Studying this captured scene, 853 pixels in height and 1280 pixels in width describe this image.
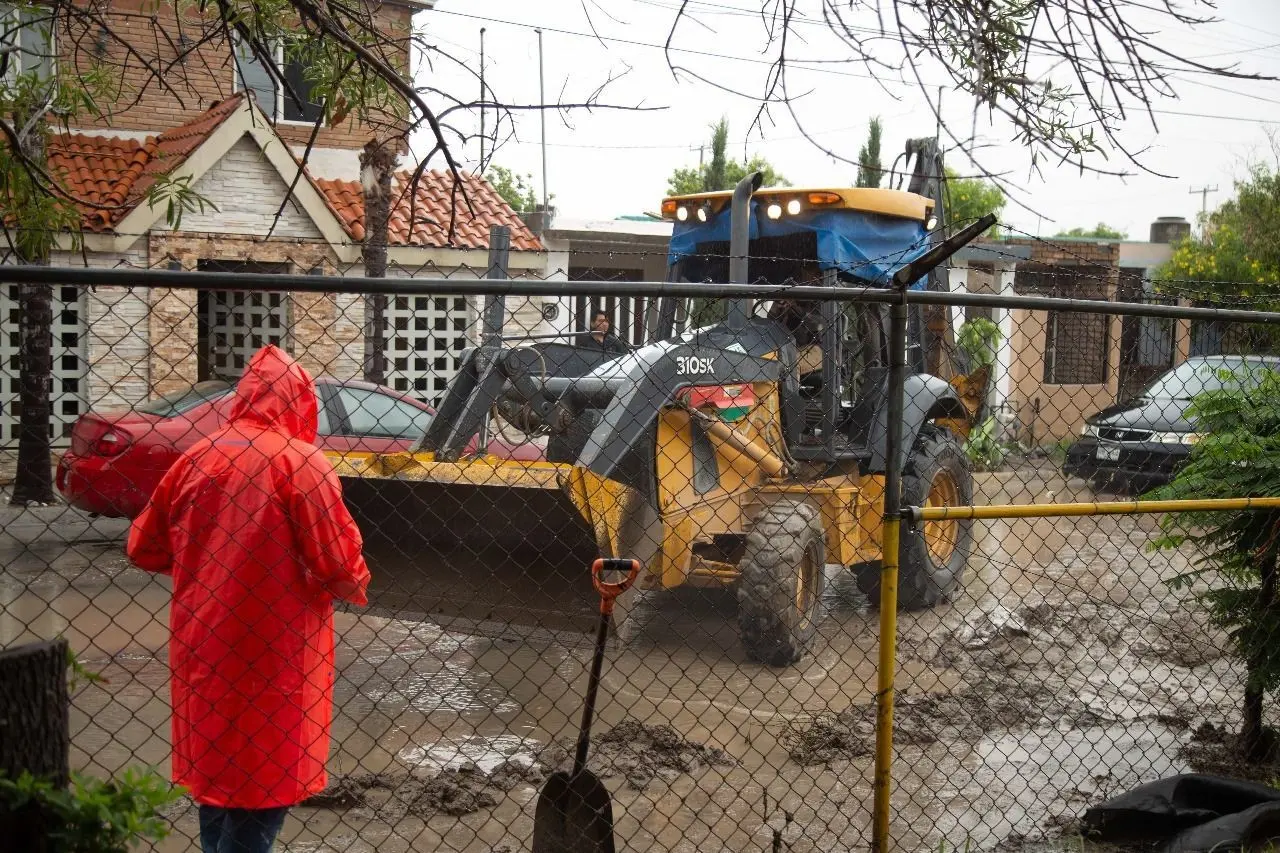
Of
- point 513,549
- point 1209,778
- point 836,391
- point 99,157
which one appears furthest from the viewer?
point 99,157

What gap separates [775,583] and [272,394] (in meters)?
4.01

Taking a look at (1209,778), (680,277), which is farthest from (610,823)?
(680,277)

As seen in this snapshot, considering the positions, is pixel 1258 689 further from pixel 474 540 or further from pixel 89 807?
pixel 89 807

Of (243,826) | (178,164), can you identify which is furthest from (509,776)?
(178,164)

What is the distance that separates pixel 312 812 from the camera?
496cm

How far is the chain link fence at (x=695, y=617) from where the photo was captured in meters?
5.14

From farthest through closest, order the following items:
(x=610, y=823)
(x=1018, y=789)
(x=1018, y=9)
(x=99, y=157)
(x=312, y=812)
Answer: (x=99, y=157) → (x=1018, y=789) → (x=312, y=812) → (x=610, y=823) → (x=1018, y=9)

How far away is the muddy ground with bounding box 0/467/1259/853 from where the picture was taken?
195 inches

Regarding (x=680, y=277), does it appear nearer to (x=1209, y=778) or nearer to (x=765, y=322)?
(x=765, y=322)

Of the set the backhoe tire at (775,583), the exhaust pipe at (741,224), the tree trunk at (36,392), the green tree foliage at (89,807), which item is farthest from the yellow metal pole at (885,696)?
the tree trunk at (36,392)

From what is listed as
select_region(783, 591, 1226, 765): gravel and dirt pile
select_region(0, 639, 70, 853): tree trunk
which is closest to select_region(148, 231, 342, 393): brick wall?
select_region(783, 591, 1226, 765): gravel and dirt pile

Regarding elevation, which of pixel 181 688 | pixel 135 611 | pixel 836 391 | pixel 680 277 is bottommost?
pixel 135 611

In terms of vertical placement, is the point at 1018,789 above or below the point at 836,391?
below

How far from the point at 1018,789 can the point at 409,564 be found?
3.09m
